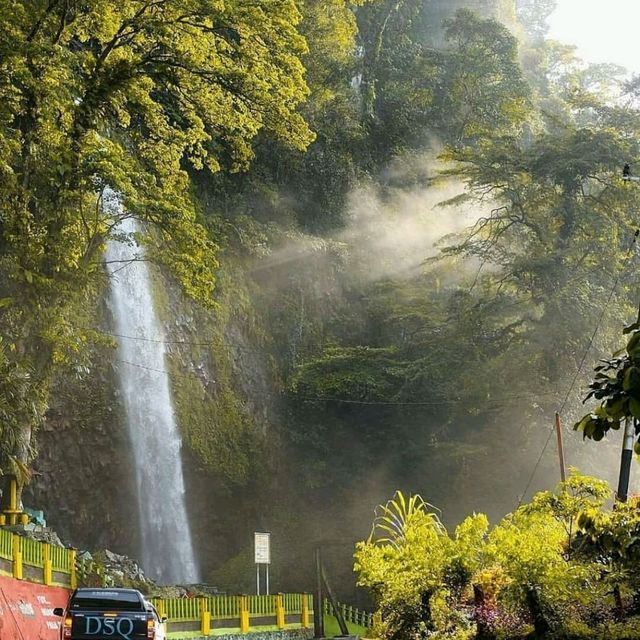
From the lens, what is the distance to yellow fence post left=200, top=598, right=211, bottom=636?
21.6 meters

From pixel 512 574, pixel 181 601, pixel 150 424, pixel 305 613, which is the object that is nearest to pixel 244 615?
pixel 181 601

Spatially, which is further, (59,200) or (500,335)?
(500,335)

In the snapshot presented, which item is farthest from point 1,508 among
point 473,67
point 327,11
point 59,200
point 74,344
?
point 473,67

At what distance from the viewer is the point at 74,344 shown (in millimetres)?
21281

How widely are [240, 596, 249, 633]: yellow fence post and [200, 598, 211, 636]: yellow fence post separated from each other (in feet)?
4.43

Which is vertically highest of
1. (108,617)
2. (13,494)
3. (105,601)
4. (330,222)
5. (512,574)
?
(330,222)

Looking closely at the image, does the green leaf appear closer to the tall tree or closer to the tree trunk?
the tree trunk

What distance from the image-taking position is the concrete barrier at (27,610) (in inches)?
571

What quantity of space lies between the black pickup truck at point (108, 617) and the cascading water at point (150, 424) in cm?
1910

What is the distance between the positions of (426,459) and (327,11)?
849 inches

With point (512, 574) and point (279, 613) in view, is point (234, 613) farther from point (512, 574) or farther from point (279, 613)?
point (512, 574)

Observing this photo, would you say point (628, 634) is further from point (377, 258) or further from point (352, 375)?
point (377, 258)

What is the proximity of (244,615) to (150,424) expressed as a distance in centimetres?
1164

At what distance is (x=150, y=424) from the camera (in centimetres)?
3328
